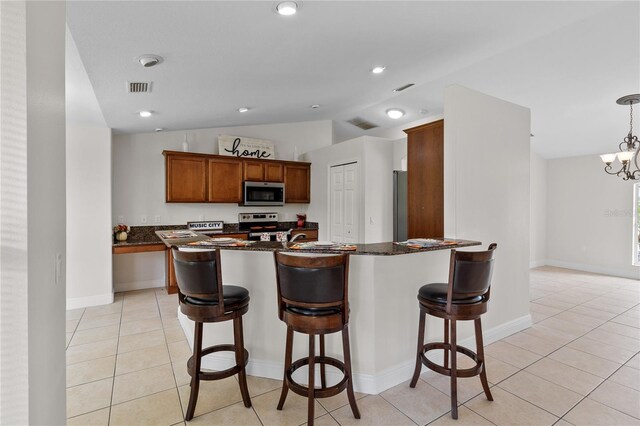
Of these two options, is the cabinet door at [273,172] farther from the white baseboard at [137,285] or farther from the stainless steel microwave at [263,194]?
the white baseboard at [137,285]

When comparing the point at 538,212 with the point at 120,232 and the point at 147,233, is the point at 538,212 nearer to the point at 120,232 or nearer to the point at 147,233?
the point at 147,233

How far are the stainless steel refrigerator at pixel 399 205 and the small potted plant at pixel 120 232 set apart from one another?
402 cm

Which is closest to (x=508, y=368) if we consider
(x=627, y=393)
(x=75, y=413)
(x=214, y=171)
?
(x=627, y=393)

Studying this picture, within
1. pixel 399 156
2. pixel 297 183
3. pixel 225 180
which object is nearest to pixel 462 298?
pixel 399 156

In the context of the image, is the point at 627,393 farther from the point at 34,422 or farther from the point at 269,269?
the point at 34,422

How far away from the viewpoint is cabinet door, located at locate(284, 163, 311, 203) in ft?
19.3

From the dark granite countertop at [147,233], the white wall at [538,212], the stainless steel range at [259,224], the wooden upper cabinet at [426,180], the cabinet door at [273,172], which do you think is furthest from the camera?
the white wall at [538,212]

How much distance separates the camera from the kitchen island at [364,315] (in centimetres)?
232

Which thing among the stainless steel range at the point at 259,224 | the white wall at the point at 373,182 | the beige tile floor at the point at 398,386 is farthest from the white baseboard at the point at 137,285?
the white wall at the point at 373,182

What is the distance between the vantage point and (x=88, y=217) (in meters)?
4.24

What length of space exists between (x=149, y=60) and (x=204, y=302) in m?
1.84

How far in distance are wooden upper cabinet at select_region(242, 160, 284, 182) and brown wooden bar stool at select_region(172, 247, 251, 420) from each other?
11.4ft

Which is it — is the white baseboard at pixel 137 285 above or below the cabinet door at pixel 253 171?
below

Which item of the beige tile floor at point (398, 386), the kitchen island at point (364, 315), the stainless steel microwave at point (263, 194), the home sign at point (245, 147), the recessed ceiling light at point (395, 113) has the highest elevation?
the recessed ceiling light at point (395, 113)
